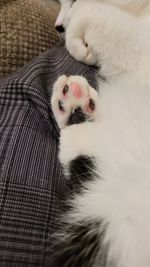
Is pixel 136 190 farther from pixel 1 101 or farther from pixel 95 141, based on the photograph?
pixel 1 101

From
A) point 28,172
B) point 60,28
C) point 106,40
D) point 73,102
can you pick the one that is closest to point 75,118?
point 73,102

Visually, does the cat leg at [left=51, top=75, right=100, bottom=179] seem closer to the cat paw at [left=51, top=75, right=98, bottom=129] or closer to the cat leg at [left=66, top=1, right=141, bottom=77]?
the cat paw at [left=51, top=75, right=98, bottom=129]

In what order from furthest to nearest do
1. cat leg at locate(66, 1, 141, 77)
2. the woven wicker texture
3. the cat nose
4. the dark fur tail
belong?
the cat nose < the woven wicker texture < cat leg at locate(66, 1, 141, 77) < the dark fur tail

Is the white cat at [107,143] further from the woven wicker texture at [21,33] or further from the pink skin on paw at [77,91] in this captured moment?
the woven wicker texture at [21,33]

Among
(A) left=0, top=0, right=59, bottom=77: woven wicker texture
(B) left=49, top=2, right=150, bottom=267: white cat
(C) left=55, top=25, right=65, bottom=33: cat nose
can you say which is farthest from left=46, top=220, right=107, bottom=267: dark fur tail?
(C) left=55, top=25, right=65, bottom=33: cat nose

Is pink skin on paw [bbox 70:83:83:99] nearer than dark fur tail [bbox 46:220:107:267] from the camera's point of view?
No

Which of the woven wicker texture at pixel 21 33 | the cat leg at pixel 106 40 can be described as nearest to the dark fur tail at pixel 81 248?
the cat leg at pixel 106 40

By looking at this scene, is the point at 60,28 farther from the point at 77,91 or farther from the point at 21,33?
the point at 77,91

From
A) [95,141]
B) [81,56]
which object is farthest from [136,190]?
[81,56]

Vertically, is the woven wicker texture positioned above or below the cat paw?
below
